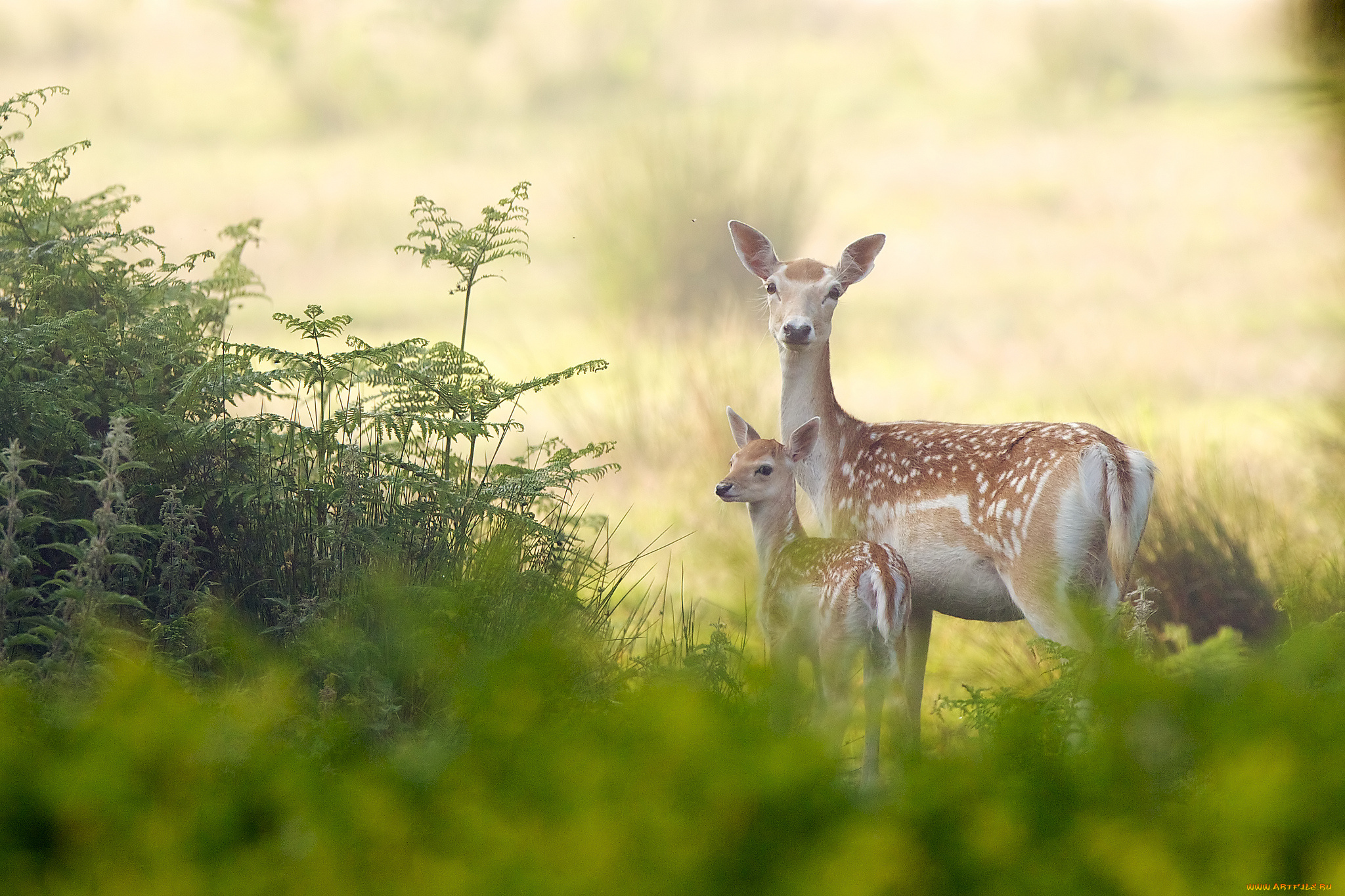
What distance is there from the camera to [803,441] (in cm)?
391

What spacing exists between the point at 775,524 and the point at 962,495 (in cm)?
54

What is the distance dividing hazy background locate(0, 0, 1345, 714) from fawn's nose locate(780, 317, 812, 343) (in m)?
1.16

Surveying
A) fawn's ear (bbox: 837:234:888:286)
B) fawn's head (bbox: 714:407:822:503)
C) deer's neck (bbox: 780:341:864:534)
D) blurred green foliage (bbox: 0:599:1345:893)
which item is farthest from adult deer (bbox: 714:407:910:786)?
blurred green foliage (bbox: 0:599:1345:893)

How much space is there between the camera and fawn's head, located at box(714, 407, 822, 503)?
12.6ft

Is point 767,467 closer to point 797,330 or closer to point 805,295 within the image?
point 797,330

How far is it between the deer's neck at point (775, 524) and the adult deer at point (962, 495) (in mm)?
127

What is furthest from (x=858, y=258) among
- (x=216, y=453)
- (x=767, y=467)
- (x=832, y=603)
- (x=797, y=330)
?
(x=216, y=453)

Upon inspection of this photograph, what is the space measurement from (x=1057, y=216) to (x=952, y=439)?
618 inches

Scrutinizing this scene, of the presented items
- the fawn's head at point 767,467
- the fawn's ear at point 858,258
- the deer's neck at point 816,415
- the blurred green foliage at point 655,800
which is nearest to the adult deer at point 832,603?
the fawn's head at point 767,467

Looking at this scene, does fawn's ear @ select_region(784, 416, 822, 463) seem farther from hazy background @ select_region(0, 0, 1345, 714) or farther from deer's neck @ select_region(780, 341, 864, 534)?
hazy background @ select_region(0, 0, 1345, 714)

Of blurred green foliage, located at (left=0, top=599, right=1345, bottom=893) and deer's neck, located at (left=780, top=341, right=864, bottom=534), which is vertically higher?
deer's neck, located at (left=780, top=341, right=864, bottom=534)

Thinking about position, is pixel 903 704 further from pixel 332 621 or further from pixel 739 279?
pixel 739 279

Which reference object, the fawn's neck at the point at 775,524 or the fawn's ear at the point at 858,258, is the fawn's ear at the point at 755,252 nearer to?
the fawn's ear at the point at 858,258

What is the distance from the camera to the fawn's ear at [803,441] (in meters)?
3.87
